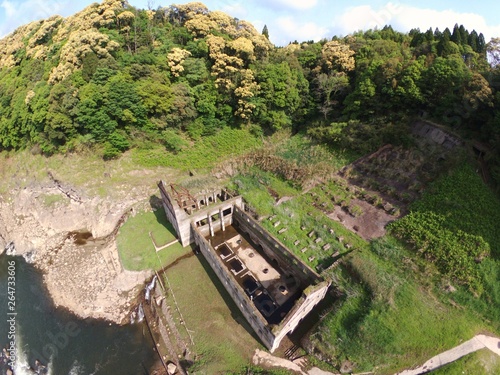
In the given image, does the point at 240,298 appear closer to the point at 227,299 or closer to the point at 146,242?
the point at 227,299

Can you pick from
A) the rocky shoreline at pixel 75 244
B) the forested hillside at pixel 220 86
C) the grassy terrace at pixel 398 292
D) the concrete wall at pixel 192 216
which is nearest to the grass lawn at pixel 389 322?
the grassy terrace at pixel 398 292

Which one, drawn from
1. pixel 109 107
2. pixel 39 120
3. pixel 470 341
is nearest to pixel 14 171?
pixel 39 120

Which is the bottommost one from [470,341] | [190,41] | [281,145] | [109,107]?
[470,341]

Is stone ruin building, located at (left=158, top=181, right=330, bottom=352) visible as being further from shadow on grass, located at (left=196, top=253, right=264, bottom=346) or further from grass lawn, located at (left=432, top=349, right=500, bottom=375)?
grass lawn, located at (left=432, top=349, right=500, bottom=375)

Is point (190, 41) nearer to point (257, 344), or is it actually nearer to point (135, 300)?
point (135, 300)

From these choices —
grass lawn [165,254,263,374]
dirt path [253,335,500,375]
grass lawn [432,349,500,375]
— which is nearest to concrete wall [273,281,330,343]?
dirt path [253,335,500,375]
